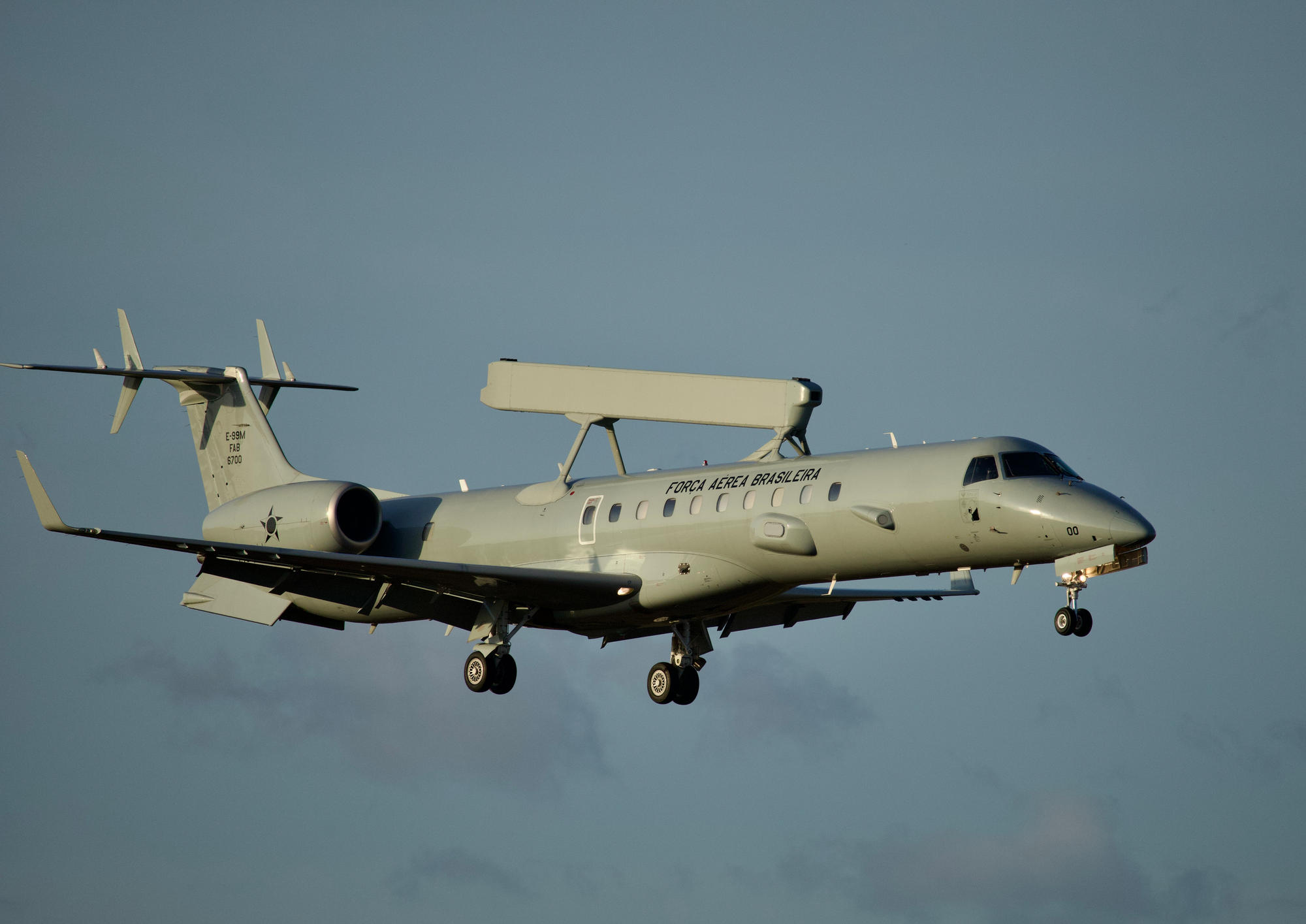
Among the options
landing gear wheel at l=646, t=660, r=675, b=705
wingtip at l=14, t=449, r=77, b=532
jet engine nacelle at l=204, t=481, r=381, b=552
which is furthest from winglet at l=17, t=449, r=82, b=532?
landing gear wheel at l=646, t=660, r=675, b=705

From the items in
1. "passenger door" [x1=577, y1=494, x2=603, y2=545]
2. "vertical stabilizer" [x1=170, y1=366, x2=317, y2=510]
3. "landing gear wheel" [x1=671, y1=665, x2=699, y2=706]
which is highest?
"vertical stabilizer" [x1=170, y1=366, x2=317, y2=510]

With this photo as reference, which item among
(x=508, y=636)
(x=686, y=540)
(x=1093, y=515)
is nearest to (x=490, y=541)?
(x=508, y=636)

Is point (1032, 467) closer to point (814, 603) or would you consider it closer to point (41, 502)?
point (814, 603)

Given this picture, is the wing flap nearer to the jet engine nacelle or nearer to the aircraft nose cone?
the jet engine nacelle

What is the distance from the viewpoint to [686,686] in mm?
33656

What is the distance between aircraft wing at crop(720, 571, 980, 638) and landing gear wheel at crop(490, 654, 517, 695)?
4467mm

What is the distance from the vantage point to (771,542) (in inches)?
1169

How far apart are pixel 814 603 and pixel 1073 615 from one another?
31.7 feet

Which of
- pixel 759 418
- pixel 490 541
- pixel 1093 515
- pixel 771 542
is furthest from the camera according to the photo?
pixel 490 541

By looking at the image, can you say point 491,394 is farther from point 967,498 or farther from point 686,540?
point 967,498

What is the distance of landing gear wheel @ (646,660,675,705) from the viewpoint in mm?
33500

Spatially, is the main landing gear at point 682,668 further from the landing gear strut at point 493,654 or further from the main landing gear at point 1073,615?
the main landing gear at point 1073,615

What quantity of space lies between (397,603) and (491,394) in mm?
4485

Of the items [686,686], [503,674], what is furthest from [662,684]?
[503,674]
